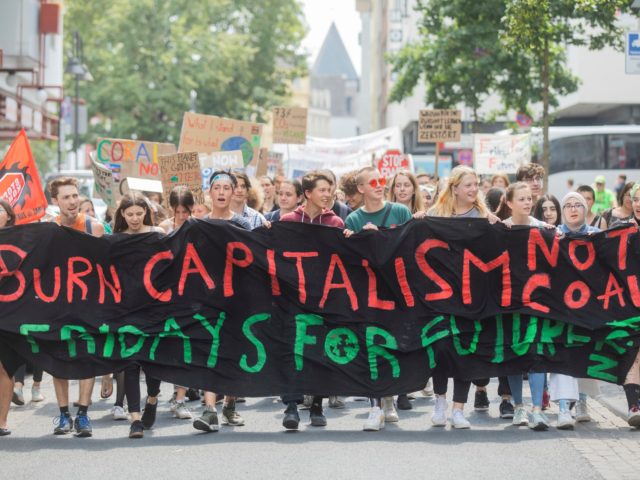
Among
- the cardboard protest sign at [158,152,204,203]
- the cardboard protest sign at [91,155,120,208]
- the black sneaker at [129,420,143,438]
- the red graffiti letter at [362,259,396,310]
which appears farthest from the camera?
the cardboard protest sign at [91,155,120,208]

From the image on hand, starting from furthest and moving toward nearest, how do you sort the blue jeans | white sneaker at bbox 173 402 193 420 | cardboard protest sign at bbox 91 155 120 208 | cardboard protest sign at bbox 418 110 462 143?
1. cardboard protest sign at bbox 418 110 462 143
2. cardboard protest sign at bbox 91 155 120 208
3. white sneaker at bbox 173 402 193 420
4. the blue jeans

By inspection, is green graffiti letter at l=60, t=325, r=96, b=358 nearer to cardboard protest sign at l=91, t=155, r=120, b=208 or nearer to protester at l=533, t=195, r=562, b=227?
protester at l=533, t=195, r=562, b=227

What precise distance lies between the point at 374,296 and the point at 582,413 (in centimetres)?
175

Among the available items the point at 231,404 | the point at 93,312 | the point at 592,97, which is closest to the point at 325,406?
the point at 231,404

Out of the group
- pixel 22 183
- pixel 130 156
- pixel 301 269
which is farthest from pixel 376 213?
pixel 130 156

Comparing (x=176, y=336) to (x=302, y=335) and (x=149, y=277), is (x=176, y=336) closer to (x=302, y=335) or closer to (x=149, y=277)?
(x=149, y=277)

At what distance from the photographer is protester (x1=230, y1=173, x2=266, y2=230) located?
11.5 metres

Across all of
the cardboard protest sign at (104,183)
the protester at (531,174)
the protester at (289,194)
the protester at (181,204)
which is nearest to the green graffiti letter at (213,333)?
the protester at (181,204)

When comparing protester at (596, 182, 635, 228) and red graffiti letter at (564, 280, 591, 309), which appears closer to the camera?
red graffiti letter at (564, 280, 591, 309)

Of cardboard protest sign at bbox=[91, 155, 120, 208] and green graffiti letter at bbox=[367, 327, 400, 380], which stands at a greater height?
cardboard protest sign at bbox=[91, 155, 120, 208]

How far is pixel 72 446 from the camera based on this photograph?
9.43 m

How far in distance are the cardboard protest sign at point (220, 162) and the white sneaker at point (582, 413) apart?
26.0 ft

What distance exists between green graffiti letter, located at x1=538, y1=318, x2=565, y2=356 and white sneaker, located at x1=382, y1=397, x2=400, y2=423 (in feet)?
3.93

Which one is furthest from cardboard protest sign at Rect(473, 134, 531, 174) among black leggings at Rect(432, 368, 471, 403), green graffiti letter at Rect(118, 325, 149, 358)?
green graffiti letter at Rect(118, 325, 149, 358)
